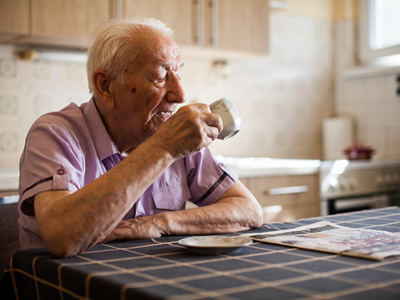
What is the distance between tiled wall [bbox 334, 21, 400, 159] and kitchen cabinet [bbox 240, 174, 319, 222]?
1.13 m

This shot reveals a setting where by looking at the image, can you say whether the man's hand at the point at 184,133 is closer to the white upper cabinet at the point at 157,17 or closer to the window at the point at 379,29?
the white upper cabinet at the point at 157,17

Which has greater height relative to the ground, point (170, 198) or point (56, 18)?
point (56, 18)

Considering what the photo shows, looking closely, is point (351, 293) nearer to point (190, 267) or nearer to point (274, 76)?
point (190, 267)

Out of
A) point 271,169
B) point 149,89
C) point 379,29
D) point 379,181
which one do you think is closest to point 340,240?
point 149,89

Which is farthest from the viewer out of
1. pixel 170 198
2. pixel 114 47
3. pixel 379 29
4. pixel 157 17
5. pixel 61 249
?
pixel 379 29

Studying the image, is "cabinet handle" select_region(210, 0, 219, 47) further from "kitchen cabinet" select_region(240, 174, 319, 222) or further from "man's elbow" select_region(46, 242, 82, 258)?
"man's elbow" select_region(46, 242, 82, 258)

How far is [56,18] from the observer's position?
229 cm

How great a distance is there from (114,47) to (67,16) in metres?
1.26

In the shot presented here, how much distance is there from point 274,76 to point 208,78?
0.67 meters

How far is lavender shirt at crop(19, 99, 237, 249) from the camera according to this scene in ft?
3.35

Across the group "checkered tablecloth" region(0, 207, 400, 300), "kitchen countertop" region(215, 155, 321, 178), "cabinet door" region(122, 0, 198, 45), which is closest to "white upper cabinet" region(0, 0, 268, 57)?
"cabinet door" region(122, 0, 198, 45)

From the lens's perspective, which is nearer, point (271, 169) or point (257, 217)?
point (257, 217)

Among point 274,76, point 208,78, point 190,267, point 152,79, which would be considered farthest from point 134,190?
point 274,76

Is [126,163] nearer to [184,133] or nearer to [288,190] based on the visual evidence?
[184,133]
